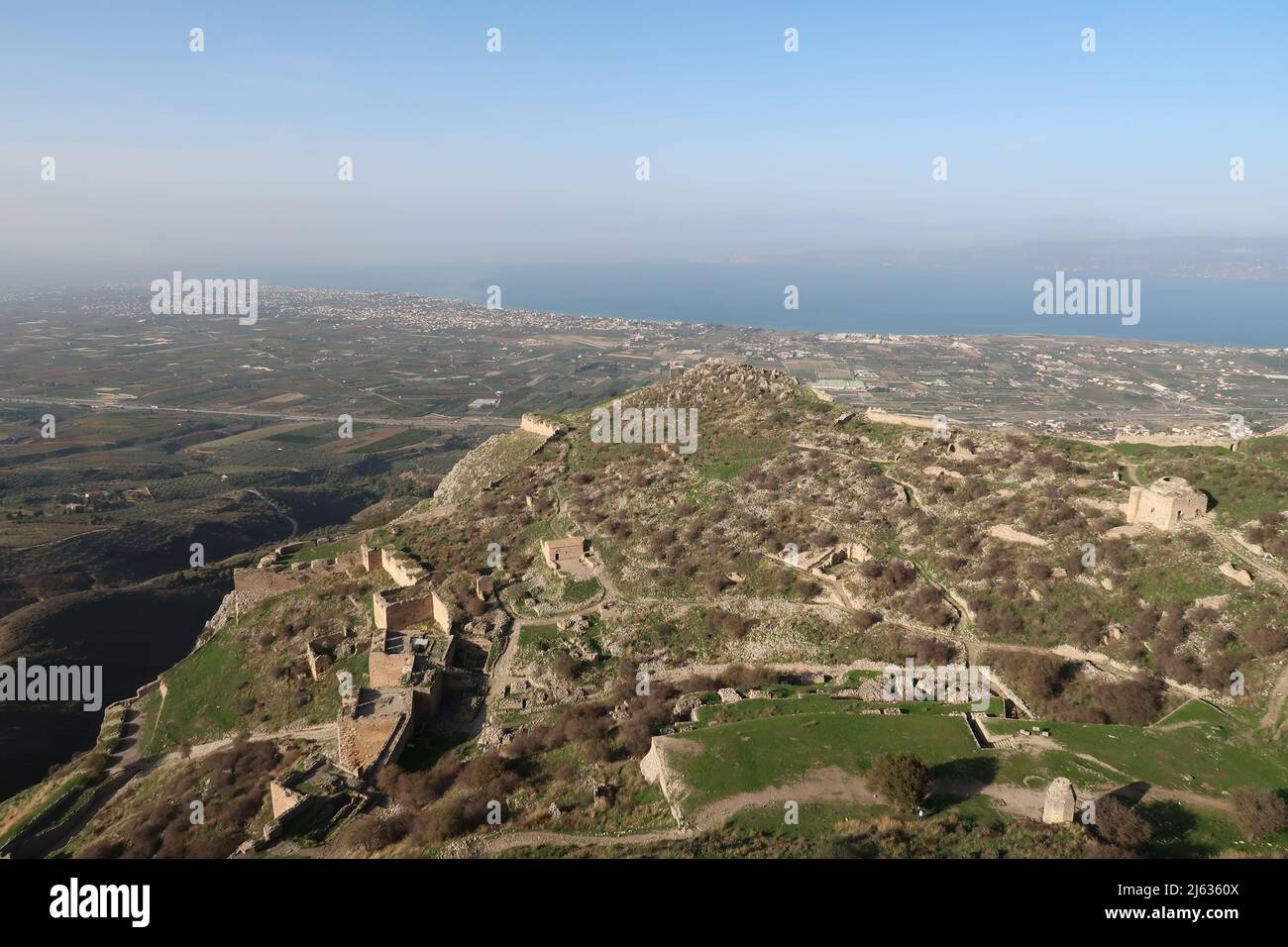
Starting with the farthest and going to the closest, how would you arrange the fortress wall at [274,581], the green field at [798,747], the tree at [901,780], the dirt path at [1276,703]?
the fortress wall at [274,581]
the dirt path at [1276,703]
the green field at [798,747]
the tree at [901,780]

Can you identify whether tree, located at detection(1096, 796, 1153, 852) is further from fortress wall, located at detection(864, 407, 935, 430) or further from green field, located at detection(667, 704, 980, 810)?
fortress wall, located at detection(864, 407, 935, 430)

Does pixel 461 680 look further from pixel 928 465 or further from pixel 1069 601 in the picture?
pixel 928 465

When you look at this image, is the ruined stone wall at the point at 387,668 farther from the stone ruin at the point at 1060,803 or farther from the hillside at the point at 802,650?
the stone ruin at the point at 1060,803

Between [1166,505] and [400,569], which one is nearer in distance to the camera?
[1166,505]

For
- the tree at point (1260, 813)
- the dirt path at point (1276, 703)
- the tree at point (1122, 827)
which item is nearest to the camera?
the tree at point (1122, 827)

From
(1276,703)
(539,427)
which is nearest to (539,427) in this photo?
(539,427)

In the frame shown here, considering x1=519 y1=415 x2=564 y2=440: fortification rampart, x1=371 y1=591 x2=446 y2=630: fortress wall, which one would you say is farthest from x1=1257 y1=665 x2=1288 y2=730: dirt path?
x1=519 y1=415 x2=564 y2=440: fortification rampart

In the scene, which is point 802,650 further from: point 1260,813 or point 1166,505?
point 1166,505

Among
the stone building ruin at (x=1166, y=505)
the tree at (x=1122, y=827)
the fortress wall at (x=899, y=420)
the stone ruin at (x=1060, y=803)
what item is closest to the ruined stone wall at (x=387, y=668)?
the stone ruin at (x=1060, y=803)
